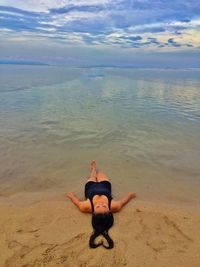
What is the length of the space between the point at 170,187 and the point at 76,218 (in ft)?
8.58

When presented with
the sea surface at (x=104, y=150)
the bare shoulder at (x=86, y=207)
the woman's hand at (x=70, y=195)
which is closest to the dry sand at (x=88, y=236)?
the bare shoulder at (x=86, y=207)

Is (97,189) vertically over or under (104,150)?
over

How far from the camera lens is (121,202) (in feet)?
18.4

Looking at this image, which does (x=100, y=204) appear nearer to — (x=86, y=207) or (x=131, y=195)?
(x=86, y=207)

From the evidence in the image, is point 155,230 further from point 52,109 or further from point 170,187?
point 52,109

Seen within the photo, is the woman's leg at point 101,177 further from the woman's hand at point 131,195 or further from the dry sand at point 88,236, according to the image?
the dry sand at point 88,236

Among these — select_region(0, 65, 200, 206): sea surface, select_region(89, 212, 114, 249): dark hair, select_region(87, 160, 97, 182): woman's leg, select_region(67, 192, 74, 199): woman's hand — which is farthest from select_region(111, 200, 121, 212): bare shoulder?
select_region(87, 160, 97, 182): woman's leg

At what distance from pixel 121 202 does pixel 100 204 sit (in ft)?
1.99

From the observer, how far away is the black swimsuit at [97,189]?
18.4ft

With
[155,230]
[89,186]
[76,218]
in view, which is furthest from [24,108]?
[155,230]

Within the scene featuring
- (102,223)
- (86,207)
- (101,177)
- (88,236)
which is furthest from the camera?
(101,177)

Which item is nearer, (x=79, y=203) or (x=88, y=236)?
(x=88, y=236)

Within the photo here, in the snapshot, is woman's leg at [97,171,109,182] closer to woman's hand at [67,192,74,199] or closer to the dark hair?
woman's hand at [67,192,74,199]

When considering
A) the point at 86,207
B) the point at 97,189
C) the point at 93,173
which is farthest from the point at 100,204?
the point at 93,173
